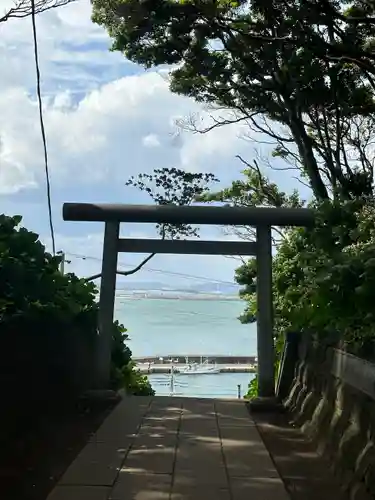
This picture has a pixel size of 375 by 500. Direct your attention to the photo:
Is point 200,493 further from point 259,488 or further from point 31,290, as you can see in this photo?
point 31,290

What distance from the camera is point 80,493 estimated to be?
12.4ft

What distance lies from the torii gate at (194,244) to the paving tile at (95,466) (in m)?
2.63

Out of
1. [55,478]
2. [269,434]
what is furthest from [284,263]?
[55,478]

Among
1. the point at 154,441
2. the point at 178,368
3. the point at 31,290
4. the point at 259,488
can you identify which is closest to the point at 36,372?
the point at 31,290

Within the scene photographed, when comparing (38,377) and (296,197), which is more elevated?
(296,197)

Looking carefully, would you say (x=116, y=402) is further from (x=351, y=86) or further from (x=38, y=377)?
(x=351, y=86)

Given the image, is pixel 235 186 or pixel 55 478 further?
pixel 235 186

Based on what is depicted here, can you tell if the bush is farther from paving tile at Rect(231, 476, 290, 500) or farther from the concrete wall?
the concrete wall

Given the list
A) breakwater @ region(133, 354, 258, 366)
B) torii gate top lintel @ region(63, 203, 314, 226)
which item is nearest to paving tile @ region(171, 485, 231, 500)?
torii gate top lintel @ region(63, 203, 314, 226)

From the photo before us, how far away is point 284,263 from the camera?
9016 millimetres

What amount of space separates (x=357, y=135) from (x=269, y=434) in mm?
6933

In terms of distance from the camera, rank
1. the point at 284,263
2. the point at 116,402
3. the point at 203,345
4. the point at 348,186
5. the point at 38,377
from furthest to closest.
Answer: the point at 203,345 < the point at 348,186 < the point at 284,263 < the point at 116,402 < the point at 38,377

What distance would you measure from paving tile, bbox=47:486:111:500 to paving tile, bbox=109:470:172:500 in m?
0.05

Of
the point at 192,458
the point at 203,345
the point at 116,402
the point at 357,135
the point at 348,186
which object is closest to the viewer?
the point at 192,458
